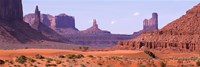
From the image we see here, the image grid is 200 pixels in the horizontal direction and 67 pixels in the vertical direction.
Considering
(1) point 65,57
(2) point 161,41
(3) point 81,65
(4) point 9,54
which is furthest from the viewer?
(2) point 161,41

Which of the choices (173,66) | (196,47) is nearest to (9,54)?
(173,66)

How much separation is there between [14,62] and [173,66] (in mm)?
14306

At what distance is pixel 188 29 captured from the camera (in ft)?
429

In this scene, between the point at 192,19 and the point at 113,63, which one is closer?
the point at 113,63

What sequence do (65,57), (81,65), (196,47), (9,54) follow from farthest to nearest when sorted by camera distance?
(196,47)
(9,54)
(65,57)
(81,65)

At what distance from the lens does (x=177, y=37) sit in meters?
127

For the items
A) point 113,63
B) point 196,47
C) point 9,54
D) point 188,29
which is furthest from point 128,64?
point 188,29

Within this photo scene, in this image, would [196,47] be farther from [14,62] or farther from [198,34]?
[14,62]

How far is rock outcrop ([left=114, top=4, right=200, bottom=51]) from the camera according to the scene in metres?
123

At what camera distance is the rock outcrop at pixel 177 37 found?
404 ft

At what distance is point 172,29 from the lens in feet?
438

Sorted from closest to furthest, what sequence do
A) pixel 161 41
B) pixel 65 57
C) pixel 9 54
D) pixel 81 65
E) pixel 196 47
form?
pixel 81 65
pixel 65 57
pixel 9 54
pixel 196 47
pixel 161 41

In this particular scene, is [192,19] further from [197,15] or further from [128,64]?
[128,64]

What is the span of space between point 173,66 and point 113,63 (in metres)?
5.42
